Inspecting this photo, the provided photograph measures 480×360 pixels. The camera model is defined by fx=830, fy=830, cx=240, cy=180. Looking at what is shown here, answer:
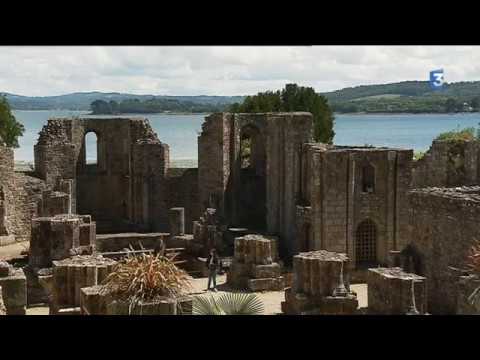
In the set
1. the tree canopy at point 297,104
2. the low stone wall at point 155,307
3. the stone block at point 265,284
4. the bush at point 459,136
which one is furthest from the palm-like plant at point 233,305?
the tree canopy at point 297,104

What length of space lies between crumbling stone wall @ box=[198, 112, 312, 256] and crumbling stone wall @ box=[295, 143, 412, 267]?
2761mm

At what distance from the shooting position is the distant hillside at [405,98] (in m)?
131

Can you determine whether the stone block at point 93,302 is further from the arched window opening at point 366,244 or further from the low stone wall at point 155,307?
the arched window opening at point 366,244

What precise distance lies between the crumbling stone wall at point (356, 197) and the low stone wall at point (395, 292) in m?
9.59

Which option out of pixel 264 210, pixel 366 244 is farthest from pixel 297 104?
pixel 366 244

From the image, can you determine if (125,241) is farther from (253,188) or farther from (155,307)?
(155,307)

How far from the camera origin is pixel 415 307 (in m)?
17.9

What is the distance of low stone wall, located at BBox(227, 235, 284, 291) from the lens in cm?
2728

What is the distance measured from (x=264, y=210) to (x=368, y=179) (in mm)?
7280

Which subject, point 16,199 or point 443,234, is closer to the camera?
point 443,234

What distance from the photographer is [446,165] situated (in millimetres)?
33469

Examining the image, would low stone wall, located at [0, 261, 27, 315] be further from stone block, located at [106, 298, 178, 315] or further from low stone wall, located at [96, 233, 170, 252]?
low stone wall, located at [96, 233, 170, 252]
